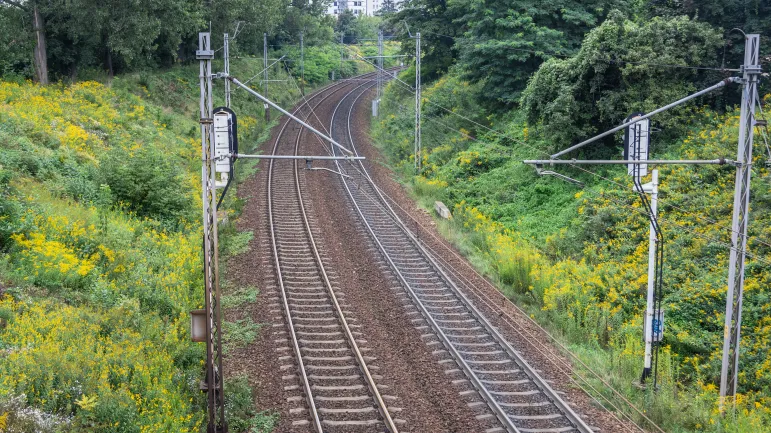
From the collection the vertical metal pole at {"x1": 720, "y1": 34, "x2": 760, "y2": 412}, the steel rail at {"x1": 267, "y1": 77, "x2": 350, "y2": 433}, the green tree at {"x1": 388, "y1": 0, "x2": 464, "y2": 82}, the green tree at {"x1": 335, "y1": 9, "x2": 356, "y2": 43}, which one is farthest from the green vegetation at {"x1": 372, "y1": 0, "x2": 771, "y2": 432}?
the green tree at {"x1": 335, "y1": 9, "x2": 356, "y2": 43}

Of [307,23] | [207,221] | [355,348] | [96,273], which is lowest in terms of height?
[355,348]

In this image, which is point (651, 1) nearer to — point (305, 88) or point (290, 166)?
point (290, 166)

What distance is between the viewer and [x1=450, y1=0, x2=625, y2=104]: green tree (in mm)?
30469

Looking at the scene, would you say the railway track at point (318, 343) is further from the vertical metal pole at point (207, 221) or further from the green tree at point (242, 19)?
the green tree at point (242, 19)

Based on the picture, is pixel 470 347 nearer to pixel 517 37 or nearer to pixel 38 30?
pixel 517 37

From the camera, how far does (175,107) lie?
3956cm

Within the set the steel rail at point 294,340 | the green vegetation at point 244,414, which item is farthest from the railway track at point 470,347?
the green vegetation at point 244,414

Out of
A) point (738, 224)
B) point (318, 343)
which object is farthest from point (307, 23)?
point (738, 224)

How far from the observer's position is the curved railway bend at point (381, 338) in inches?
462

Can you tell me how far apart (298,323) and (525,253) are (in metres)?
7.25

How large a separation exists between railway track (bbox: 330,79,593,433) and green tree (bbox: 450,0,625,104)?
37.0 ft

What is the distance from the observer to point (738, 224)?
12156mm

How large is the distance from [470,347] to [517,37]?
20194mm

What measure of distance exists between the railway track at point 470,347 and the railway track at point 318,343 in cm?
178
